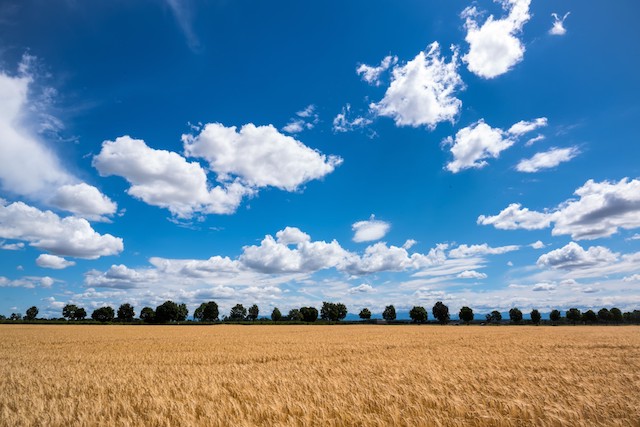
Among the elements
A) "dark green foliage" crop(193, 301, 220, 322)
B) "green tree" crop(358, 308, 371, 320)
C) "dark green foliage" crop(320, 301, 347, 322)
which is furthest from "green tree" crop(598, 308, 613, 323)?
"dark green foliage" crop(193, 301, 220, 322)

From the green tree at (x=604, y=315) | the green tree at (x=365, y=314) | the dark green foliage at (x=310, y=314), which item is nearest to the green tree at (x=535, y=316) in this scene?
the green tree at (x=604, y=315)

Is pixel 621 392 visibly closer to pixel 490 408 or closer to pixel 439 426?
pixel 490 408

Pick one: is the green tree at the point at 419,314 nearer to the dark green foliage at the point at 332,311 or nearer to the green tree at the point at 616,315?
the dark green foliage at the point at 332,311

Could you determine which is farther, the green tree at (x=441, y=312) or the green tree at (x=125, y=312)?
the green tree at (x=441, y=312)

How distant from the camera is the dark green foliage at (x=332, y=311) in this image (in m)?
189

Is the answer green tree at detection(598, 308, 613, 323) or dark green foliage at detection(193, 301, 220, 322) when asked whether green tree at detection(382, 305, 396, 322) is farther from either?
green tree at detection(598, 308, 613, 323)

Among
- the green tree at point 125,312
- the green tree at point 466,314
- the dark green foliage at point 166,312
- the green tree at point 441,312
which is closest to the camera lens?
the dark green foliage at point 166,312

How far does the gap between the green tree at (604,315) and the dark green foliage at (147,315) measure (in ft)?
757

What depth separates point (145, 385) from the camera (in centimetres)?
1106

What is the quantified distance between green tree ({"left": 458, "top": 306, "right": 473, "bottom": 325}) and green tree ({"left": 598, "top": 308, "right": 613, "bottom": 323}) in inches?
2762

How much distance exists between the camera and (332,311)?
622ft

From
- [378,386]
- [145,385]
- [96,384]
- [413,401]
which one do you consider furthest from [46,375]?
[413,401]

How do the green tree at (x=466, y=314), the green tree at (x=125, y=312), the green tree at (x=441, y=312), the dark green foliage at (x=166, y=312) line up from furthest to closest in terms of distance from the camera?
the green tree at (x=466, y=314) < the green tree at (x=441, y=312) < the green tree at (x=125, y=312) < the dark green foliage at (x=166, y=312)

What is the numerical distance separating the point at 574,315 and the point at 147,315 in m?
222
